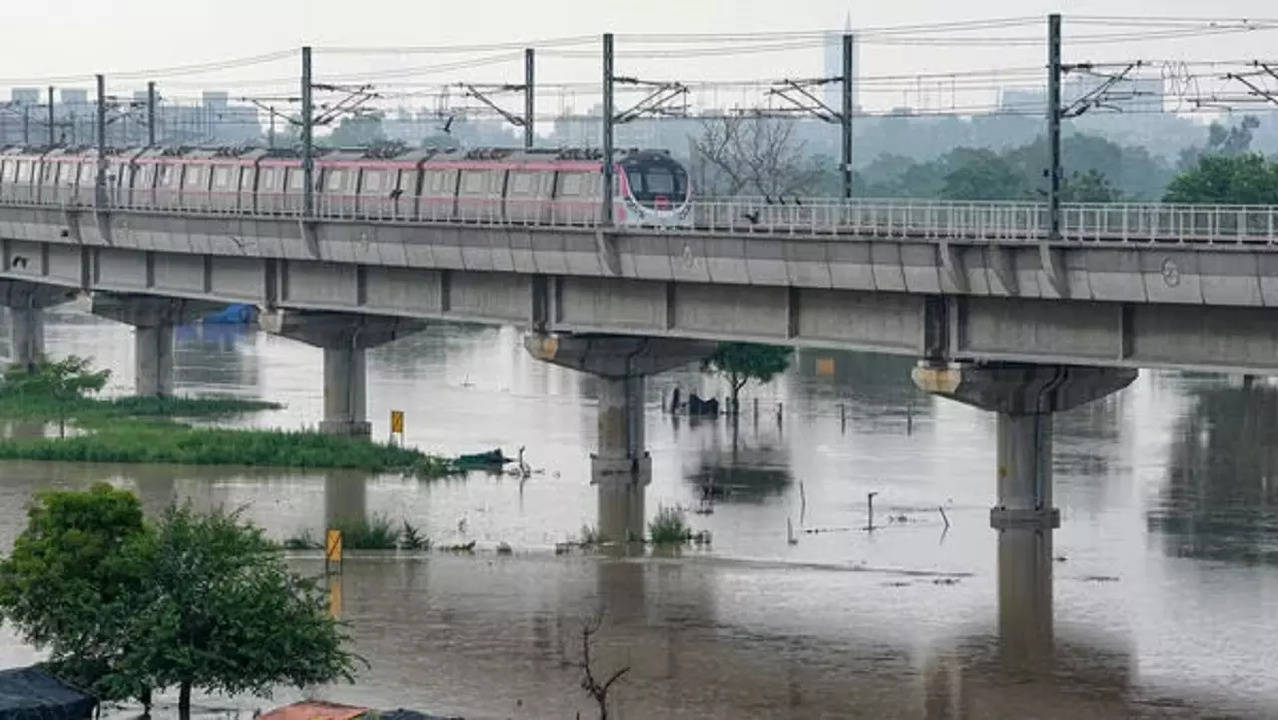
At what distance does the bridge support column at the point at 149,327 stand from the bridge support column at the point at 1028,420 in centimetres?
4281

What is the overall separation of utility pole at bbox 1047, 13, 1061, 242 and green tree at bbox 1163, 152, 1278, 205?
67337 millimetres

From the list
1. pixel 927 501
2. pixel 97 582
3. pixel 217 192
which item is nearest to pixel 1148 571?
pixel 927 501

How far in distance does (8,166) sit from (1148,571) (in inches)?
2811

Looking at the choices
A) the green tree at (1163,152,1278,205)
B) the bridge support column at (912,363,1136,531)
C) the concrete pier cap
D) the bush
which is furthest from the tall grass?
the green tree at (1163,152,1278,205)

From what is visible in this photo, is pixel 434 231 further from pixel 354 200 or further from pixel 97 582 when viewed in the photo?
pixel 97 582

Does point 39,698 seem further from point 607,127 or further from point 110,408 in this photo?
point 110,408

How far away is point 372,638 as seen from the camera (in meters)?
53.9

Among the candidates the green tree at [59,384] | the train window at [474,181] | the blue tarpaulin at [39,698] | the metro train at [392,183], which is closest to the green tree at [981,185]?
the metro train at [392,183]

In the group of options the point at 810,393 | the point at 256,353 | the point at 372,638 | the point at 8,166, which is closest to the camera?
the point at 372,638

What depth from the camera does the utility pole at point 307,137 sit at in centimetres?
9006

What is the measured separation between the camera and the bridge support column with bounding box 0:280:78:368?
116750 mm

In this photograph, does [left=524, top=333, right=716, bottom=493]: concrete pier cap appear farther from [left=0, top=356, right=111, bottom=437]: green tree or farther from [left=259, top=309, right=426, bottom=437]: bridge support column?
[left=0, top=356, right=111, bottom=437]: green tree

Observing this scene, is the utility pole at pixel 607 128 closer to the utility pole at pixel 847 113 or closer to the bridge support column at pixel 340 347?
the utility pole at pixel 847 113

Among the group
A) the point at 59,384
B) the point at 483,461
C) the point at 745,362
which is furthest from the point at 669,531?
the point at 59,384
